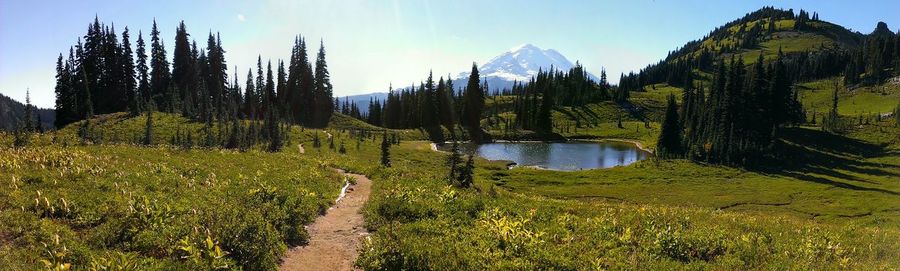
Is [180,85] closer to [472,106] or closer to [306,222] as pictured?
[472,106]

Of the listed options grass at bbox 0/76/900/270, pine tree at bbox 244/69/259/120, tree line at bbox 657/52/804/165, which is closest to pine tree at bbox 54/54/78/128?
pine tree at bbox 244/69/259/120

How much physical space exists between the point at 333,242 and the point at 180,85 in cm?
11952

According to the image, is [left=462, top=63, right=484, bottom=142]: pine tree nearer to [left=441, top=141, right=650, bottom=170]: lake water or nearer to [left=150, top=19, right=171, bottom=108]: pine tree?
[left=441, top=141, right=650, bottom=170]: lake water

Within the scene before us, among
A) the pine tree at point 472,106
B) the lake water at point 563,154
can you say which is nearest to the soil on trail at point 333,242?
the lake water at point 563,154

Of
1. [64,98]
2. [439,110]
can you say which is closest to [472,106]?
[439,110]

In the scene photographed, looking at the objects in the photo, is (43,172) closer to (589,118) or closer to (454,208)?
(454,208)

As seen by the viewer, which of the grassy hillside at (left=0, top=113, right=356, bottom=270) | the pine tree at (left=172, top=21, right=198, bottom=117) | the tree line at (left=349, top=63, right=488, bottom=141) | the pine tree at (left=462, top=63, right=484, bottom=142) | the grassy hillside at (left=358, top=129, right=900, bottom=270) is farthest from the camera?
the pine tree at (left=462, top=63, right=484, bottom=142)

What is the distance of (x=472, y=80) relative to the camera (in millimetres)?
155250

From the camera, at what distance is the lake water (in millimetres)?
95438

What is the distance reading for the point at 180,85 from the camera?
116 meters

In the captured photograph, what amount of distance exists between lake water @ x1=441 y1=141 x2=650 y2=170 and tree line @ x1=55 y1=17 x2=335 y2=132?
150ft

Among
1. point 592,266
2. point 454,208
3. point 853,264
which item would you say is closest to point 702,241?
point 853,264

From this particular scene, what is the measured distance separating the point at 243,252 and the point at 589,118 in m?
185

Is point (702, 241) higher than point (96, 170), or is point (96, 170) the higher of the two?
point (96, 170)
